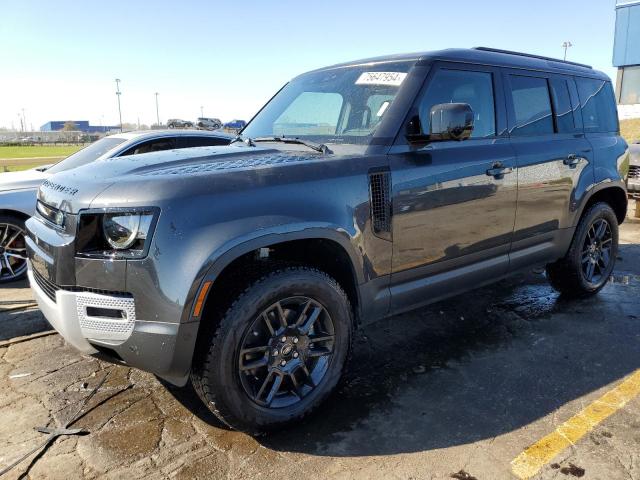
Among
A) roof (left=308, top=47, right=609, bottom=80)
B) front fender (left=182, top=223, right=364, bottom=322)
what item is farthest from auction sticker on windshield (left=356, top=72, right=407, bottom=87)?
front fender (left=182, top=223, right=364, bottom=322)

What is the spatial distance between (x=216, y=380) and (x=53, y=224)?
1173 millimetres

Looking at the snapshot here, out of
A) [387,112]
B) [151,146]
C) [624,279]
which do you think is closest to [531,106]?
[387,112]

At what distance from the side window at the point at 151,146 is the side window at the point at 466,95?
144 inches

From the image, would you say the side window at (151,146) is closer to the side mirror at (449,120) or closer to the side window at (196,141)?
the side window at (196,141)

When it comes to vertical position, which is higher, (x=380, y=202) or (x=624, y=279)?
(x=380, y=202)

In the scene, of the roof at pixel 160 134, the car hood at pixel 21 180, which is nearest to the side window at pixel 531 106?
the roof at pixel 160 134

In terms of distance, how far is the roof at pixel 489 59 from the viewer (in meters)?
3.38

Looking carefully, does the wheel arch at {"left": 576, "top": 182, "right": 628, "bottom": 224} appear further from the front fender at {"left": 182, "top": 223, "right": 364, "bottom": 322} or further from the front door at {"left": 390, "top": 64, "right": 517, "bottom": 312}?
the front fender at {"left": 182, "top": 223, "right": 364, "bottom": 322}

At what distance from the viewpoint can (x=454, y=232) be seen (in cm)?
331

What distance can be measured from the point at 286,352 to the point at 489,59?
8.45 ft

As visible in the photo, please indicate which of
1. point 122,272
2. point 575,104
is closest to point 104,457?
point 122,272

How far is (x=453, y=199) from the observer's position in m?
3.26

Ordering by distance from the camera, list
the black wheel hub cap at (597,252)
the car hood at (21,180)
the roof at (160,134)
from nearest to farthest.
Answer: the black wheel hub cap at (597,252), the car hood at (21,180), the roof at (160,134)

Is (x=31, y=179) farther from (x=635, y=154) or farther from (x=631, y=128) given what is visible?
(x=631, y=128)
